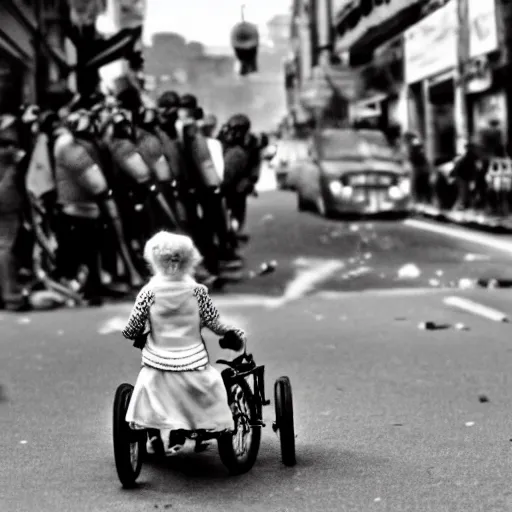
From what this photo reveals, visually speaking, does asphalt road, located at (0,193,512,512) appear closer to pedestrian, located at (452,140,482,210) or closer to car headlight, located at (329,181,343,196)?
car headlight, located at (329,181,343,196)

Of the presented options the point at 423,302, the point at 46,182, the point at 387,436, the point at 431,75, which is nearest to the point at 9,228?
the point at 46,182

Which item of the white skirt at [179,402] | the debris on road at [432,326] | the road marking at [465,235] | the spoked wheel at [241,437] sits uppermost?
the white skirt at [179,402]

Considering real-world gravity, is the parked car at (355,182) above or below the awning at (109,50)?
below

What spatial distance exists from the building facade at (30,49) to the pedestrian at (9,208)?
5828 mm

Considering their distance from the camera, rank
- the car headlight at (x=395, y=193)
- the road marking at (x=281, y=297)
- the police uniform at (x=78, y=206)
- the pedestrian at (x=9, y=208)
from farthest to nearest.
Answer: the car headlight at (x=395, y=193), the police uniform at (x=78, y=206), the pedestrian at (x=9, y=208), the road marking at (x=281, y=297)

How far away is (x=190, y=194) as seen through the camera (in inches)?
642

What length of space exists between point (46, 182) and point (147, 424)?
8.77 metres

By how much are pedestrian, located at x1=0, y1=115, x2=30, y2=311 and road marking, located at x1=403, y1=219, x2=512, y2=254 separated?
8614 mm

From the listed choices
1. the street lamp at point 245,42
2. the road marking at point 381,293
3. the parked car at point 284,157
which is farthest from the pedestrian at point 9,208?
the street lamp at point 245,42

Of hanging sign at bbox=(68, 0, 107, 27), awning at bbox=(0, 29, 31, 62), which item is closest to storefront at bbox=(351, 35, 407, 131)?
hanging sign at bbox=(68, 0, 107, 27)

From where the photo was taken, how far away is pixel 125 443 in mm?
5672

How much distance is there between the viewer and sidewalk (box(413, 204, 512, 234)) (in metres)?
25.0

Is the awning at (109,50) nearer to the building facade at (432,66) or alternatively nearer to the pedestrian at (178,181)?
the building facade at (432,66)

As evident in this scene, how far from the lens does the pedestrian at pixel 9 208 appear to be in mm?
13648
